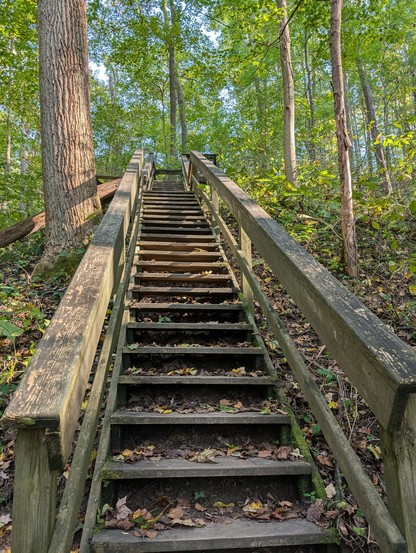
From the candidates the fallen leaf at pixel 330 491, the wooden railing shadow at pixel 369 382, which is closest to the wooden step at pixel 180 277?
the wooden railing shadow at pixel 369 382

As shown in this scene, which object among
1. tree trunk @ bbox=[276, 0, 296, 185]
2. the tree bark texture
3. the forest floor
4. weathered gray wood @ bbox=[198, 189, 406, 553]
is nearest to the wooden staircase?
the forest floor

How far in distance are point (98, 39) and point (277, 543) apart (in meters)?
18.7

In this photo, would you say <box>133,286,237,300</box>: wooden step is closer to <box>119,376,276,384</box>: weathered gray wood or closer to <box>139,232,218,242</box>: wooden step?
<box>119,376,276,384</box>: weathered gray wood

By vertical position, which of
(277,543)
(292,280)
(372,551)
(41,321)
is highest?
(292,280)

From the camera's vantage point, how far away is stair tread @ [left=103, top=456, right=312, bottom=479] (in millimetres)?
1966

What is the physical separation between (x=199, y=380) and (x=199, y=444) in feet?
1.48

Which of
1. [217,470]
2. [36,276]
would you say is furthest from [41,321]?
[217,470]

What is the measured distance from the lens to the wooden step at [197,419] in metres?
2.28

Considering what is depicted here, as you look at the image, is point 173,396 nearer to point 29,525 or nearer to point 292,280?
point 292,280

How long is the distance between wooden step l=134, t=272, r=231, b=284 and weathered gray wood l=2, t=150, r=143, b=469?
228 centimetres

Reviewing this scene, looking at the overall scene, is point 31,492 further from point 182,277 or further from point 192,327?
point 182,277

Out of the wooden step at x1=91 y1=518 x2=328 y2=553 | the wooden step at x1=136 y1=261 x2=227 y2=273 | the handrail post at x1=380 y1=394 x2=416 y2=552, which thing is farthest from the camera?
the wooden step at x1=136 y1=261 x2=227 y2=273

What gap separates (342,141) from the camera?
4965 millimetres

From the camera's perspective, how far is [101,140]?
49.8ft
